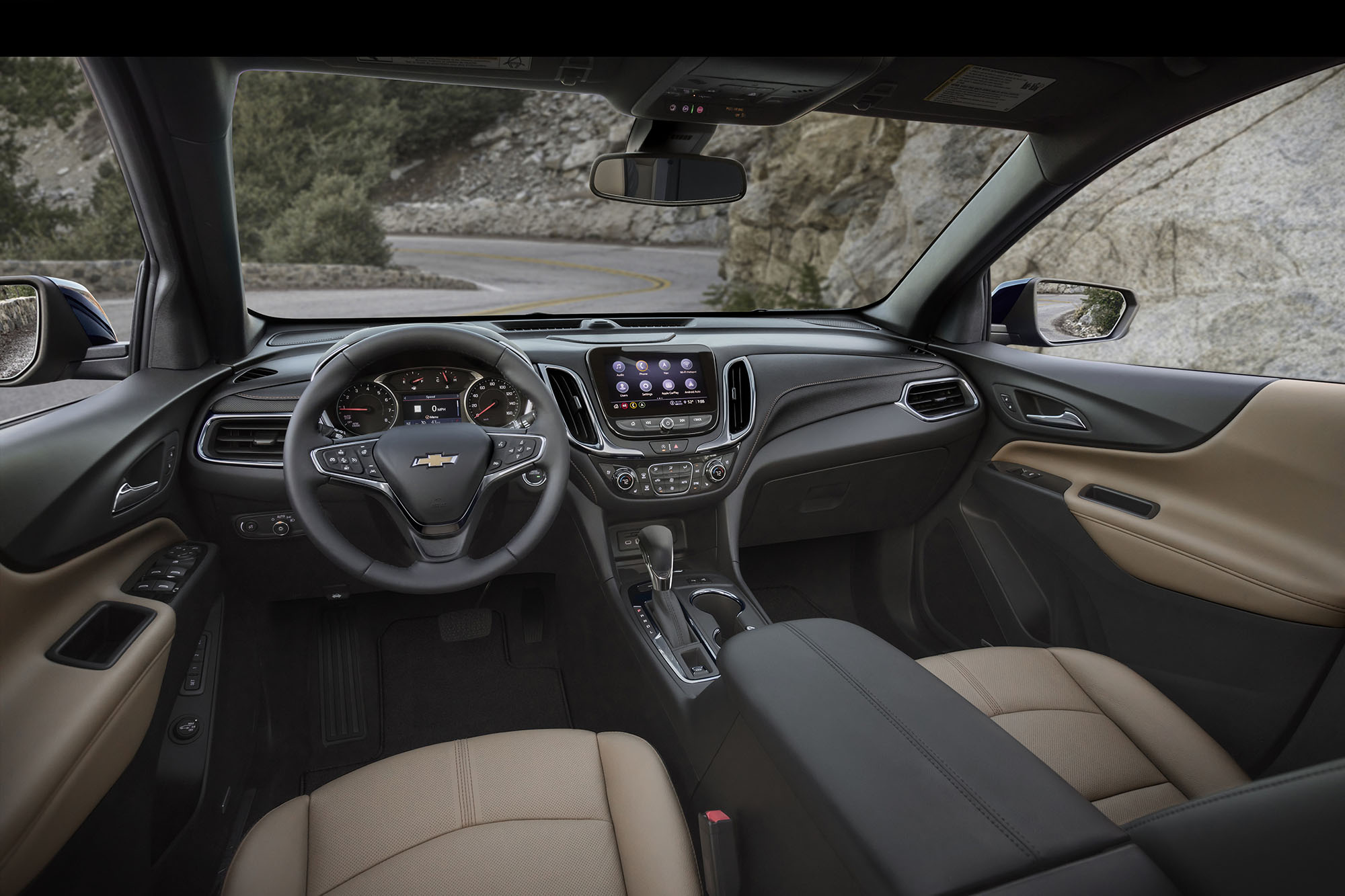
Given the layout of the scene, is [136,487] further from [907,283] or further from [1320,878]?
[907,283]

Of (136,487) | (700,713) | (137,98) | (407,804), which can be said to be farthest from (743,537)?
(137,98)

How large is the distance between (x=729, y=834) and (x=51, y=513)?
1.32 meters

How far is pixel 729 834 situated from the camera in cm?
125

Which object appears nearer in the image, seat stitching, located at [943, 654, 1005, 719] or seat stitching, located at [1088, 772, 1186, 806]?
seat stitching, located at [1088, 772, 1186, 806]

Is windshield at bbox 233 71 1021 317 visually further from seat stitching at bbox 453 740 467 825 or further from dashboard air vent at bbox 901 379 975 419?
seat stitching at bbox 453 740 467 825

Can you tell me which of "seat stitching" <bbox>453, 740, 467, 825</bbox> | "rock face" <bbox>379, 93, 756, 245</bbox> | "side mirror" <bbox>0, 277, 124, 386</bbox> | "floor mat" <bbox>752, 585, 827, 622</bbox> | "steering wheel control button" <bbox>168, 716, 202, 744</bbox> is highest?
"rock face" <bbox>379, 93, 756, 245</bbox>

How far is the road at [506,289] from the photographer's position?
6.28ft

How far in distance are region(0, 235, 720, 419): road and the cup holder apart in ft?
3.43

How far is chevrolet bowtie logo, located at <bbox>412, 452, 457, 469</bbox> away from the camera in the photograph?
1.73 m

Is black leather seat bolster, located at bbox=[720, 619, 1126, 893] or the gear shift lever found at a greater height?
black leather seat bolster, located at bbox=[720, 619, 1126, 893]

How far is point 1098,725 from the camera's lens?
166 cm

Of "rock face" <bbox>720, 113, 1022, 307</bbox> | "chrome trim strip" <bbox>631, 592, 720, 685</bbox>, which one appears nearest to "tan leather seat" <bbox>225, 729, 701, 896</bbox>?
"chrome trim strip" <bbox>631, 592, 720, 685</bbox>

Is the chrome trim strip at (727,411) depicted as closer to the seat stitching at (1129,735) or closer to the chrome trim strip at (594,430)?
the chrome trim strip at (594,430)

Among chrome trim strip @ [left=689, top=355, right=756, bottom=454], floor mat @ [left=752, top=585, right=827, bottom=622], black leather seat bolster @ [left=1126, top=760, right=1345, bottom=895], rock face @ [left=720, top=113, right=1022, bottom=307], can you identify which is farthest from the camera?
rock face @ [left=720, top=113, right=1022, bottom=307]
